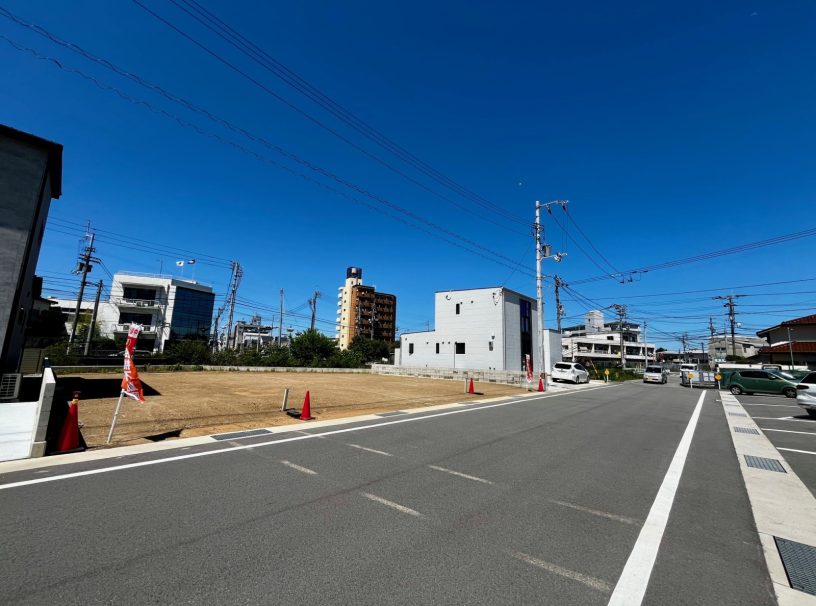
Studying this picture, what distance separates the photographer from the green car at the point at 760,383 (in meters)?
23.4

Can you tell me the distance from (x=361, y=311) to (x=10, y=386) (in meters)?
91.3

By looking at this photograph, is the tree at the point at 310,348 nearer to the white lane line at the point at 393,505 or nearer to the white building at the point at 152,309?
the white building at the point at 152,309

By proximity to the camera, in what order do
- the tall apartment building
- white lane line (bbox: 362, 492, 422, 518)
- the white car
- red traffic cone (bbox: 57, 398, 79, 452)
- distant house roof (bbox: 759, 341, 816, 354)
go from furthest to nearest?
1. the tall apartment building
2. distant house roof (bbox: 759, 341, 816, 354)
3. the white car
4. red traffic cone (bbox: 57, 398, 79, 452)
5. white lane line (bbox: 362, 492, 422, 518)

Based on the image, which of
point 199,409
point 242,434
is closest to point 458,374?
point 199,409

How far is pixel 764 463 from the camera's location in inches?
285

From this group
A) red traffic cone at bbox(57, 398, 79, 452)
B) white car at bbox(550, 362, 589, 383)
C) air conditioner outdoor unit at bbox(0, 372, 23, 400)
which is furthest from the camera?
white car at bbox(550, 362, 589, 383)

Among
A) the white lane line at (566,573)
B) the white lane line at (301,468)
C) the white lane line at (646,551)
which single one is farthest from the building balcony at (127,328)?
the white lane line at (646,551)

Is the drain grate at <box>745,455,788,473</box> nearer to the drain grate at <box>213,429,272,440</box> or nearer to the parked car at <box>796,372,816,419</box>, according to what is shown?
the parked car at <box>796,372,816,419</box>

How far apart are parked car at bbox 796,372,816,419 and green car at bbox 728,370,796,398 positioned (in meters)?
13.0

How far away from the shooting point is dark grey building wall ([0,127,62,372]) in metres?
10.4

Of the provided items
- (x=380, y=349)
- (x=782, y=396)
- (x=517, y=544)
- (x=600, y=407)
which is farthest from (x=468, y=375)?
(x=380, y=349)

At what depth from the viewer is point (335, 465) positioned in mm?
6039

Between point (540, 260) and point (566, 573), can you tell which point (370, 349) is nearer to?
point (540, 260)

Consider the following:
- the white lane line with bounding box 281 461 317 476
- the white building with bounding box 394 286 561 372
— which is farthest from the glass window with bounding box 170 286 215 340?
the white lane line with bounding box 281 461 317 476
